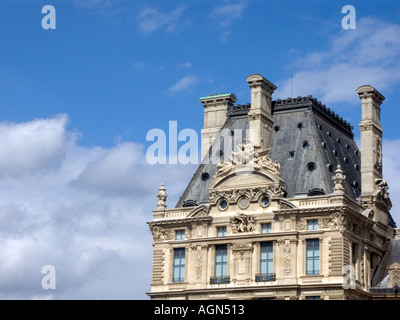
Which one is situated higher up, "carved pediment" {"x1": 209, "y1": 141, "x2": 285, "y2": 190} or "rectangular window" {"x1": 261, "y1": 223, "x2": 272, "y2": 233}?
"carved pediment" {"x1": 209, "y1": 141, "x2": 285, "y2": 190}

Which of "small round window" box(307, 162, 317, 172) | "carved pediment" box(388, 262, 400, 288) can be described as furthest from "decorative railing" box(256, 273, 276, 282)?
"small round window" box(307, 162, 317, 172)

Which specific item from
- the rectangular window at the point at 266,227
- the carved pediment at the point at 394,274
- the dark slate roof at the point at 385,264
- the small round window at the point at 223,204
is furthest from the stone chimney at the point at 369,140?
the small round window at the point at 223,204

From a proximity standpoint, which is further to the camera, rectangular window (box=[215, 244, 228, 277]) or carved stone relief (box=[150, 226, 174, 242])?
carved stone relief (box=[150, 226, 174, 242])

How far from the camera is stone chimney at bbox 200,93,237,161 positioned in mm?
82188

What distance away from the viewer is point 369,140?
76.1 meters

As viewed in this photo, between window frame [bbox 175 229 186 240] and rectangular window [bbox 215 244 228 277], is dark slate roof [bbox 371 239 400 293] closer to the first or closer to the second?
rectangular window [bbox 215 244 228 277]

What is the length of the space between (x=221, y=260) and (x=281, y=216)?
227 inches

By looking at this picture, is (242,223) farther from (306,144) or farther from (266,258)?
(306,144)

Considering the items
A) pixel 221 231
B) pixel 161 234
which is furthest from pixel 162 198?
pixel 221 231

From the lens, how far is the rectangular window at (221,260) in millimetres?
72938

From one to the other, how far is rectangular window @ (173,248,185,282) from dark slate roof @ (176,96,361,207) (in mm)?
4459

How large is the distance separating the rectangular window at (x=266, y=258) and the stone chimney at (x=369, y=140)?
9.00m

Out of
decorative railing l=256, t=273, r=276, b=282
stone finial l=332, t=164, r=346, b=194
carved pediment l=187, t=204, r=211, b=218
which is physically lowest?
decorative railing l=256, t=273, r=276, b=282

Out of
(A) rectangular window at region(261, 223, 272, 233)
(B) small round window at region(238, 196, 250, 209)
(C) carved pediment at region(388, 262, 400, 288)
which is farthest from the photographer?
(B) small round window at region(238, 196, 250, 209)
